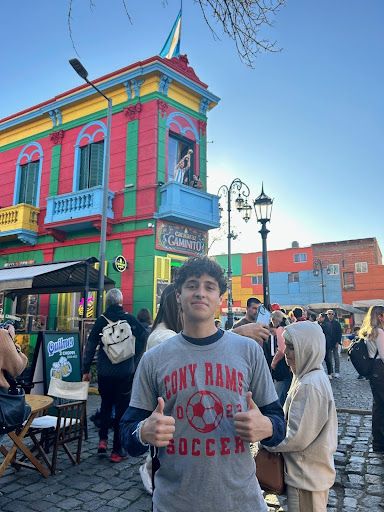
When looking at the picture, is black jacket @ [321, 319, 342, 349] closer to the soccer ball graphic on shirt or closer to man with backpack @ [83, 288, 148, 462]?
man with backpack @ [83, 288, 148, 462]

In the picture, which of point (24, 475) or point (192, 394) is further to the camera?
point (24, 475)

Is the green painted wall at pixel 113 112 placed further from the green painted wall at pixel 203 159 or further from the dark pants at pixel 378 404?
the dark pants at pixel 378 404

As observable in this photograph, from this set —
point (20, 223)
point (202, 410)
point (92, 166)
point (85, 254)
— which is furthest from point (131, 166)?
point (202, 410)

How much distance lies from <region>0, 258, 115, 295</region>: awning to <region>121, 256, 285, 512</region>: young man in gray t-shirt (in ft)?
27.0

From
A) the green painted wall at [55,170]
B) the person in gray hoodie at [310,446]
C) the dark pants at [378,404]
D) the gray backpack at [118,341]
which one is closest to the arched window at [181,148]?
the green painted wall at [55,170]

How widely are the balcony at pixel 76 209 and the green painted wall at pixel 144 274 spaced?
5.21 feet

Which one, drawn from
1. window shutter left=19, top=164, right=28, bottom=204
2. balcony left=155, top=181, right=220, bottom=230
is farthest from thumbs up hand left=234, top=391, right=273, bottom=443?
window shutter left=19, top=164, right=28, bottom=204

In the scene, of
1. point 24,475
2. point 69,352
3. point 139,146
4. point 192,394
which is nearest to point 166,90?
point 139,146

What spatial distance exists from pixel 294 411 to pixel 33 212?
14130 millimetres

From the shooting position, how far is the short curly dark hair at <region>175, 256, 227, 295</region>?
79.0 inches

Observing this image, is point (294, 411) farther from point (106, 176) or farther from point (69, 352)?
point (106, 176)

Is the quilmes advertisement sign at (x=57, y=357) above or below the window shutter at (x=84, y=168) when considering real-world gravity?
below

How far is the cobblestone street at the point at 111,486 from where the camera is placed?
3600 millimetres

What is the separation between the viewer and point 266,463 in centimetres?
260
